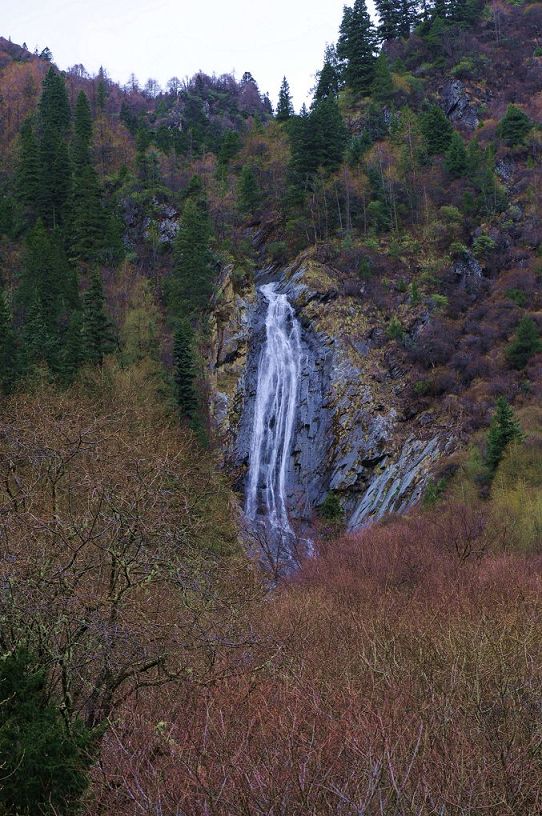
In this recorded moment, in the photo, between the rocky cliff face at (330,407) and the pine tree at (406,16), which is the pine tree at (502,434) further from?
the pine tree at (406,16)

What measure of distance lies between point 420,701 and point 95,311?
3341 cm

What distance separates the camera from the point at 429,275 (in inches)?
1895

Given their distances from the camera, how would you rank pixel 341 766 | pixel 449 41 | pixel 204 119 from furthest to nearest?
pixel 204 119 → pixel 449 41 → pixel 341 766

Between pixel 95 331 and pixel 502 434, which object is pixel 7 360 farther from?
pixel 502 434

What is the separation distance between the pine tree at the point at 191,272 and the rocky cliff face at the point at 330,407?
1436 millimetres

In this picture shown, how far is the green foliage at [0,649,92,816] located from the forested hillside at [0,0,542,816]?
53mm

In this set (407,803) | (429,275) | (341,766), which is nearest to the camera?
(407,803)

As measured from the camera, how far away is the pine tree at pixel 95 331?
126 feet

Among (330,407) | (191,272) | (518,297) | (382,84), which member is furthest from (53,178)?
(518,297)

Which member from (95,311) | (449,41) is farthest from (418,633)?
(449,41)

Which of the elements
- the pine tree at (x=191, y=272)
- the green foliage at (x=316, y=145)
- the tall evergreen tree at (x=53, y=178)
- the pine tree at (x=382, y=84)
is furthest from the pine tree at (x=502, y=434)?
the pine tree at (x=382, y=84)

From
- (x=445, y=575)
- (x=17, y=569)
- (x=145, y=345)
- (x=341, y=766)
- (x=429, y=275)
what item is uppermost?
(x=429, y=275)

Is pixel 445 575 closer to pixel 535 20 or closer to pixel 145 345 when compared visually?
pixel 145 345

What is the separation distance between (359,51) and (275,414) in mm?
52870
